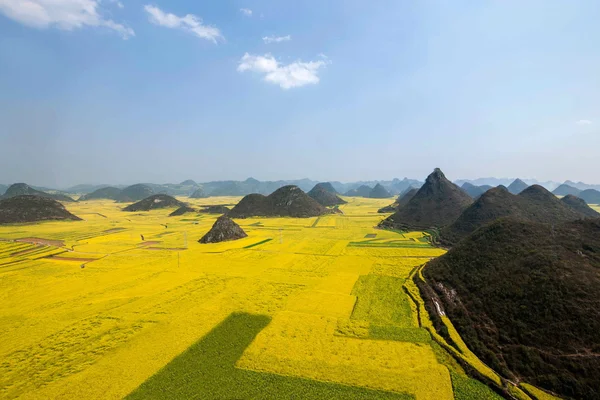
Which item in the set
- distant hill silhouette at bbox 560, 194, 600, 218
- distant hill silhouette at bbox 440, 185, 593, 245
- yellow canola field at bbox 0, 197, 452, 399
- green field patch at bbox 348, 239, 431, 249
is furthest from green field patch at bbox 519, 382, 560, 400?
distant hill silhouette at bbox 560, 194, 600, 218

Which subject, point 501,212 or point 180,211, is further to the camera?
point 180,211

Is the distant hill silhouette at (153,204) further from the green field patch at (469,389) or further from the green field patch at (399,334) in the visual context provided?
the green field patch at (469,389)

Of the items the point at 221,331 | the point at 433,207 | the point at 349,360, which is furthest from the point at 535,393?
the point at 433,207

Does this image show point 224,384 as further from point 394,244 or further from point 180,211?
point 180,211

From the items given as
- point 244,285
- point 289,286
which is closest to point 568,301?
point 289,286

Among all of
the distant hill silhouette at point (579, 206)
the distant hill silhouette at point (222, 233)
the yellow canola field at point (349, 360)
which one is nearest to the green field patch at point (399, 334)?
the yellow canola field at point (349, 360)

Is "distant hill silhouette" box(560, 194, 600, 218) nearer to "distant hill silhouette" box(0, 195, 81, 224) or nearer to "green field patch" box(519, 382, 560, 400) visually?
"green field patch" box(519, 382, 560, 400)

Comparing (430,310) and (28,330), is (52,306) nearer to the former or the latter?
(28,330)
